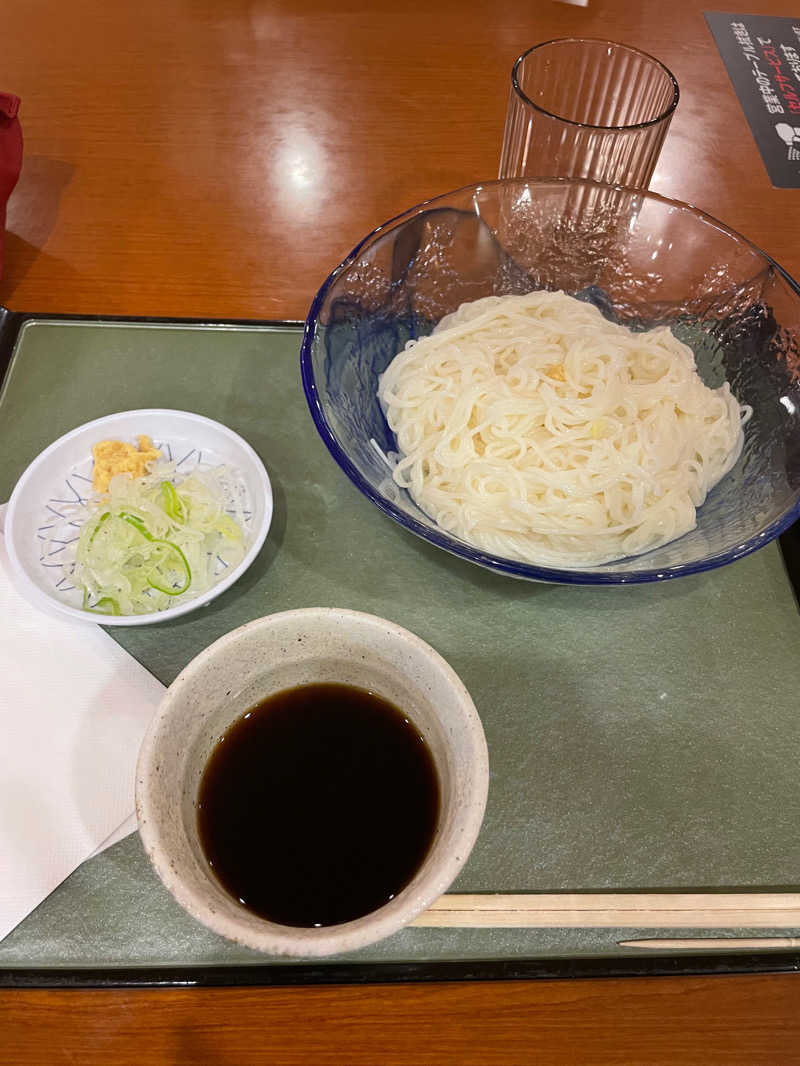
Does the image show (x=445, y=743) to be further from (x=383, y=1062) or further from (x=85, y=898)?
(x=85, y=898)

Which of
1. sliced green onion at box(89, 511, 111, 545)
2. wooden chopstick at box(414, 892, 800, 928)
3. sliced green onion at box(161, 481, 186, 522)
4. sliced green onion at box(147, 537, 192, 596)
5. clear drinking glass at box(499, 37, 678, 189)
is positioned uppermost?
clear drinking glass at box(499, 37, 678, 189)

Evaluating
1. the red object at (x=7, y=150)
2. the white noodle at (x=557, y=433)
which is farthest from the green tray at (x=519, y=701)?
the red object at (x=7, y=150)

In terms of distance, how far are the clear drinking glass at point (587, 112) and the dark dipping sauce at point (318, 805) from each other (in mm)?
1350

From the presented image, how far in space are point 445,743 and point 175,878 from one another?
1.11ft

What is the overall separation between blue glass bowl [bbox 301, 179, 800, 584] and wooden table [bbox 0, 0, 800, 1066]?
0.40 m

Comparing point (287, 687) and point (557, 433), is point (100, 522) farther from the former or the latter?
point (557, 433)

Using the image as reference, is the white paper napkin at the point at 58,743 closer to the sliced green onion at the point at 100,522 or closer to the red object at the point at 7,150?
the sliced green onion at the point at 100,522

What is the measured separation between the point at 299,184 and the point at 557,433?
1316 mm

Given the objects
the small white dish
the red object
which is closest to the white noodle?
the small white dish

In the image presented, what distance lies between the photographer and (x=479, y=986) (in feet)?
3.21

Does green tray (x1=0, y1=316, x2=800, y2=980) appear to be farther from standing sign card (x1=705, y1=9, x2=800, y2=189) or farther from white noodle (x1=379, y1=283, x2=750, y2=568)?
standing sign card (x1=705, y1=9, x2=800, y2=189)

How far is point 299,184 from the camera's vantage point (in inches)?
84.0

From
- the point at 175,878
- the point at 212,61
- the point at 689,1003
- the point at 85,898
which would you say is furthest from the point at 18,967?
the point at 212,61

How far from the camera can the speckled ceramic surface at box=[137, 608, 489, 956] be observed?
71cm
